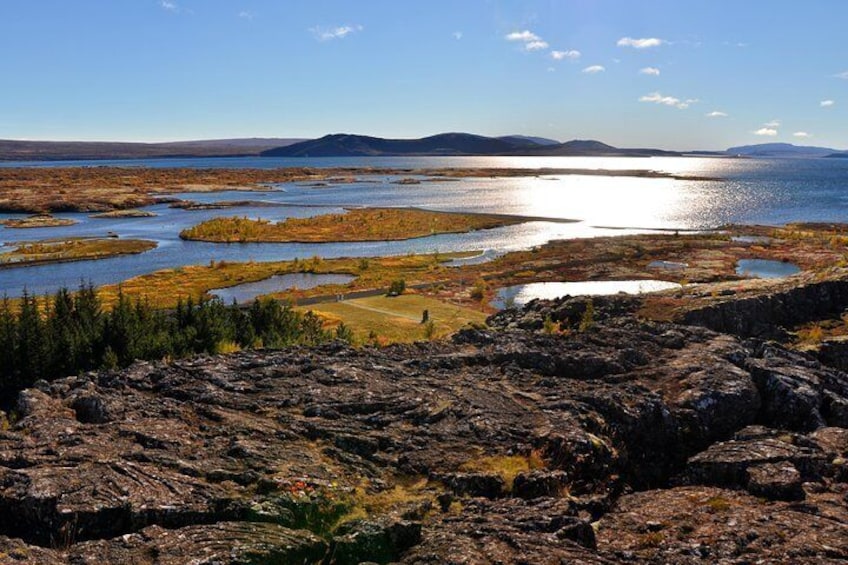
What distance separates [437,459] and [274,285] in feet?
226

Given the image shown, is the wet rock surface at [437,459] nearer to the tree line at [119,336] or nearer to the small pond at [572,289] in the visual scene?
the tree line at [119,336]

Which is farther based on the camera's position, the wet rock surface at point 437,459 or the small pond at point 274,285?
the small pond at point 274,285

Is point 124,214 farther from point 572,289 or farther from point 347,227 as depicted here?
point 572,289

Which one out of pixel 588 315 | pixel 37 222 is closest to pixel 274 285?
pixel 588 315

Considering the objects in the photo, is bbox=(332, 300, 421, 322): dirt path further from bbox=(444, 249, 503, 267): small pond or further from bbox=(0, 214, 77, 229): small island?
bbox=(0, 214, 77, 229): small island

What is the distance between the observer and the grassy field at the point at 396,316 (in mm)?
52406

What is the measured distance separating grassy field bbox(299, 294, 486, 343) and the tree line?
6689 millimetres

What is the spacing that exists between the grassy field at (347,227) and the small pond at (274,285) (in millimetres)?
38111

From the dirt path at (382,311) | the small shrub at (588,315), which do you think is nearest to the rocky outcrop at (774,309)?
the small shrub at (588,315)

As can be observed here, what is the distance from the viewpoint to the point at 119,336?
124 ft

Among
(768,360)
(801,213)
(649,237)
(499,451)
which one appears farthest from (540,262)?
(801,213)

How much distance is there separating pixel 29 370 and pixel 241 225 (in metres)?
109

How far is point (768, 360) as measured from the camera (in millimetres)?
28609

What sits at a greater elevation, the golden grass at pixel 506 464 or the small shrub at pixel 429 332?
the golden grass at pixel 506 464
